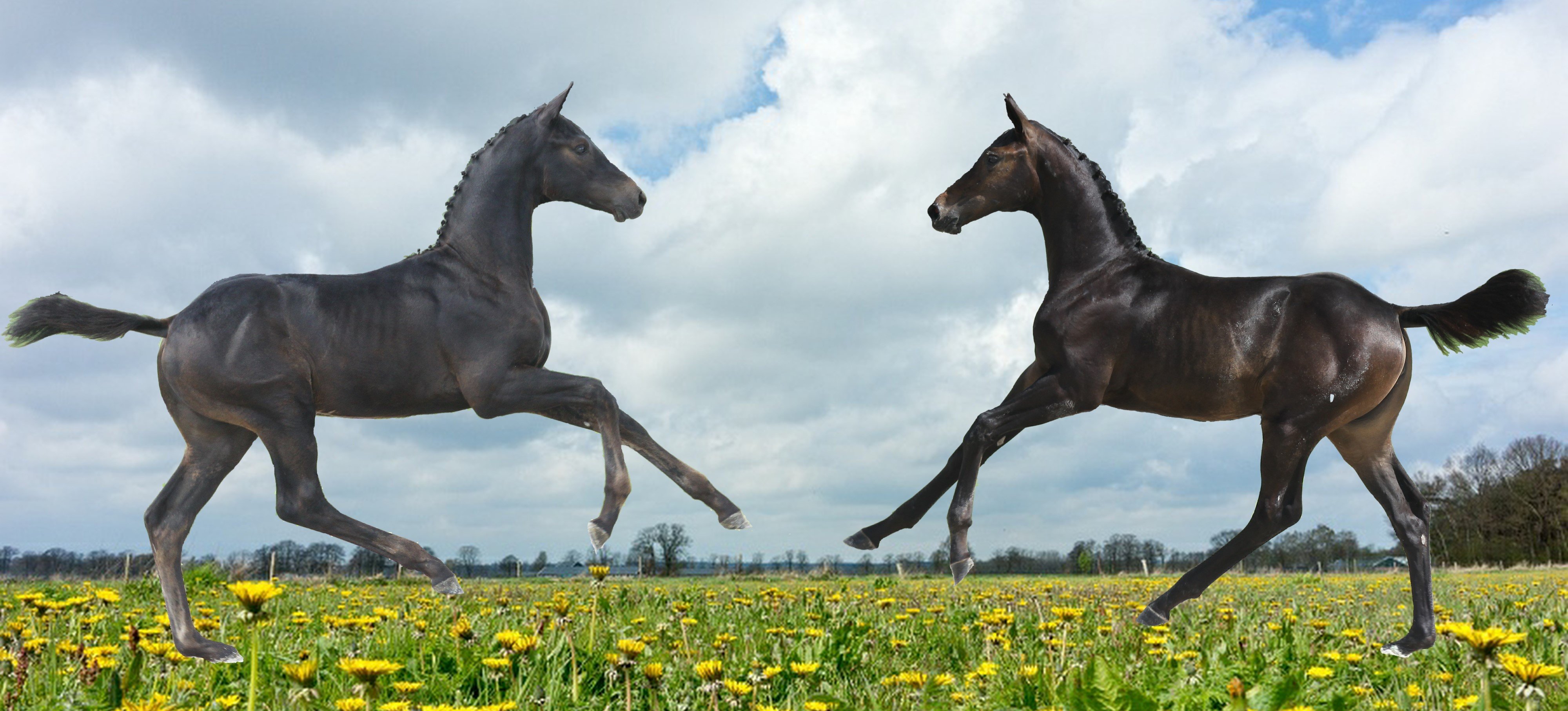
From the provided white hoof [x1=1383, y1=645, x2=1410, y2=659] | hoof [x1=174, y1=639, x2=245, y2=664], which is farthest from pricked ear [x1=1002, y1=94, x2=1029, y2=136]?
hoof [x1=174, y1=639, x2=245, y2=664]

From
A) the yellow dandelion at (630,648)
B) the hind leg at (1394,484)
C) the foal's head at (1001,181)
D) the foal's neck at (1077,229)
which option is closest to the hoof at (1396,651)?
the hind leg at (1394,484)

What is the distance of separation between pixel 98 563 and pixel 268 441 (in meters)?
26.5

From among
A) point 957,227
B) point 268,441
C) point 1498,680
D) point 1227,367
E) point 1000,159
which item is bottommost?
point 1498,680

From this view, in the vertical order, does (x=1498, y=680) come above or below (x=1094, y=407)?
below

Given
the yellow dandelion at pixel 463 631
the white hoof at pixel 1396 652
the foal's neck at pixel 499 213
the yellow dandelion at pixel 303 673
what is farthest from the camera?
the foal's neck at pixel 499 213

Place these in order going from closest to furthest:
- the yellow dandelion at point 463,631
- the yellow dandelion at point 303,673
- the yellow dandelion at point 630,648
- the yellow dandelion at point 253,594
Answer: the yellow dandelion at point 253,594, the yellow dandelion at point 303,673, the yellow dandelion at point 630,648, the yellow dandelion at point 463,631

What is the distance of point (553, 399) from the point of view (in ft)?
19.9

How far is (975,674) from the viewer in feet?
14.9

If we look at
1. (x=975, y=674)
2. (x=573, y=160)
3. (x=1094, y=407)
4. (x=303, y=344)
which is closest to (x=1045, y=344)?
(x=1094, y=407)

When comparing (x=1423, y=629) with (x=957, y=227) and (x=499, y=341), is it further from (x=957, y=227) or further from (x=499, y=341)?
(x=499, y=341)

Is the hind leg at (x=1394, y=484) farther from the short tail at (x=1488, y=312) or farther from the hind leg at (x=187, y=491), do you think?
the hind leg at (x=187, y=491)

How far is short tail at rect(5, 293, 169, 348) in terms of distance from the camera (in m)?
6.36

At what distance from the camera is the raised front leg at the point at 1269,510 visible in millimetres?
6152

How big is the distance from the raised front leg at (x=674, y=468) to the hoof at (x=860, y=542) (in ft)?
2.64
